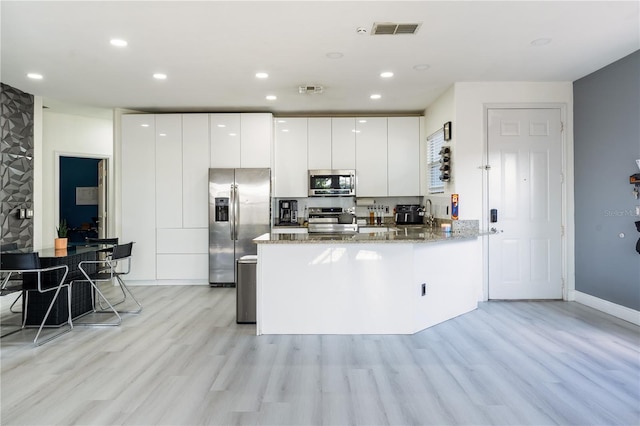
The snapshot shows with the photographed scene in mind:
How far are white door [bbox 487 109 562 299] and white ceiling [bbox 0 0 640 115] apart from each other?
0.55 m

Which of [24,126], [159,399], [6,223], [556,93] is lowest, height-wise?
[159,399]

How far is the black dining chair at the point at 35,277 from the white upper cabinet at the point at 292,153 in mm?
3336

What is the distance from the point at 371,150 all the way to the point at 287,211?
5.64 feet

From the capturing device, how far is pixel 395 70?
4395 mm

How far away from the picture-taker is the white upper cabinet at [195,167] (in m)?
5.96

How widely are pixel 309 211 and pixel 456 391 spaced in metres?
4.33

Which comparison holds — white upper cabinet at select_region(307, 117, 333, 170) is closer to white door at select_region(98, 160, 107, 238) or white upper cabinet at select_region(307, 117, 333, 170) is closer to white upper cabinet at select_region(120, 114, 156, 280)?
white upper cabinet at select_region(120, 114, 156, 280)

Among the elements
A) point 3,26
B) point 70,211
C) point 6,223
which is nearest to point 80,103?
point 6,223

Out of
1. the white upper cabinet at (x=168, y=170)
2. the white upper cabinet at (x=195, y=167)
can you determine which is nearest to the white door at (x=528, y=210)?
the white upper cabinet at (x=195, y=167)

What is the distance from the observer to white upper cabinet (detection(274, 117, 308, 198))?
6328mm

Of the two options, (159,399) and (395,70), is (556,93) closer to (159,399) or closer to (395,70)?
(395,70)

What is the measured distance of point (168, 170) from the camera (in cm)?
596

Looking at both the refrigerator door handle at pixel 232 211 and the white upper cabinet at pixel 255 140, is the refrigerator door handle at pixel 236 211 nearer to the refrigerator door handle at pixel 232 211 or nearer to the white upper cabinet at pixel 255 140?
the refrigerator door handle at pixel 232 211

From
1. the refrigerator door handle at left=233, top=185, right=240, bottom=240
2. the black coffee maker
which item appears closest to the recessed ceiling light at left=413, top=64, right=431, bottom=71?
the refrigerator door handle at left=233, top=185, right=240, bottom=240
